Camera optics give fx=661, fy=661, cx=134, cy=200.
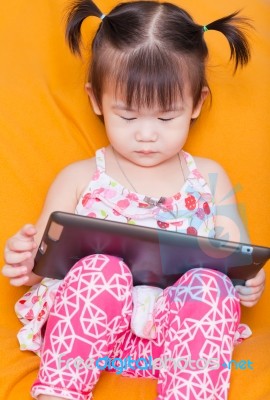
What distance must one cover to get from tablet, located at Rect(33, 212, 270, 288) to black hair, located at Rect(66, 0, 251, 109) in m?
0.32

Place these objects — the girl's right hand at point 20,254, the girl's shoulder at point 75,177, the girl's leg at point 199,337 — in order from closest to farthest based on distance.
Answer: the girl's leg at point 199,337, the girl's right hand at point 20,254, the girl's shoulder at point 75,177

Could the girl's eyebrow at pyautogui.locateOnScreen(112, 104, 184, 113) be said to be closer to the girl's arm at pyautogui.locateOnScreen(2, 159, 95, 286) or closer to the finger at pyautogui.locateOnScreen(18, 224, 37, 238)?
the girl's arm at pyautogui.locateOnScreen(2, 159, 95, 286)

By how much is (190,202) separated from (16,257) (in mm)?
389

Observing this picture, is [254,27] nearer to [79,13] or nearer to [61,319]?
[79,13]

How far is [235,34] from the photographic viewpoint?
1404mm

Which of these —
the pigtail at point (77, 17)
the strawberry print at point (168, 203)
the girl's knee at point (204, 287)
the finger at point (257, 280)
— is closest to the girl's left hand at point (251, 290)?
the finger at point (257, 280)

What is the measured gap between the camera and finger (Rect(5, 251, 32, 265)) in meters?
1.15

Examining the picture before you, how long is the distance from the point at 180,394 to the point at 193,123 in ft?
2.23

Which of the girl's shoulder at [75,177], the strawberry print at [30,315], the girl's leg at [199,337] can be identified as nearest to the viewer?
the girl's leg at [199,337]

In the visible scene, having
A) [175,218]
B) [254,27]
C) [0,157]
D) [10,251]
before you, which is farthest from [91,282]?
[254,27]

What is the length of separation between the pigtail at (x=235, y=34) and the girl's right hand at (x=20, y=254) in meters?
0.58

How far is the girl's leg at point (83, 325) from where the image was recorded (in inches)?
41.0

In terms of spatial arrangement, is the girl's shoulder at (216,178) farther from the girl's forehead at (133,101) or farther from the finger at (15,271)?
the finger at (15,271)

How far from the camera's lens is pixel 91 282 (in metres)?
1.08
